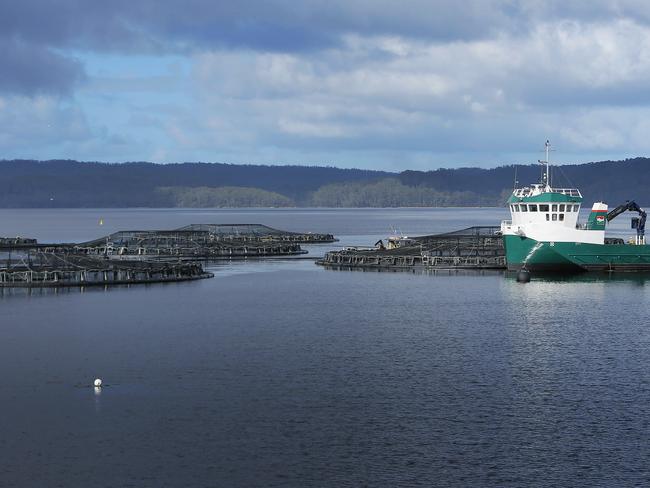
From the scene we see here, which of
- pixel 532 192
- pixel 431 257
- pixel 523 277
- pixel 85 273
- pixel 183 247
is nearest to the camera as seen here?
pixel 523 277

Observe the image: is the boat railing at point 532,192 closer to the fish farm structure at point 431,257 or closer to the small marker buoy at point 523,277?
the small marker buoy at point 523,277

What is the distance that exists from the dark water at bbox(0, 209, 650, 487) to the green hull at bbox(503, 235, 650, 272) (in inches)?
912

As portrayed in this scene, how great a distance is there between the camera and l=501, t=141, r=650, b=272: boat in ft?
359

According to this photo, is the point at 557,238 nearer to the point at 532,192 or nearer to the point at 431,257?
the point at 532,192

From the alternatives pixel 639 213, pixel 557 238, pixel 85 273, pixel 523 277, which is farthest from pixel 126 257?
pixel 639 213

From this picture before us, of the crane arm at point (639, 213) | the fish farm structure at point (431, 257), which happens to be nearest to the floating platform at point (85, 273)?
the fish farm structure at point (431, 257)

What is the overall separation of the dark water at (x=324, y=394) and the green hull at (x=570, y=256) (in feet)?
76.0

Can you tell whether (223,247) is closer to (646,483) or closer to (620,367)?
(620,367)

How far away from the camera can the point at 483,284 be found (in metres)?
107

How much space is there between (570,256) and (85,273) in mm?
56062

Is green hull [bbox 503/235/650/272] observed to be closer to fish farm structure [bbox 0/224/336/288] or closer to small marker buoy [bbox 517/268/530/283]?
small marker buoy [bbox 517/268/530/283]

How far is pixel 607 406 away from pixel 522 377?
25.2ft

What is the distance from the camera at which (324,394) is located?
49031 millimetres

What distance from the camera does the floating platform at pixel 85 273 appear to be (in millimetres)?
101438
